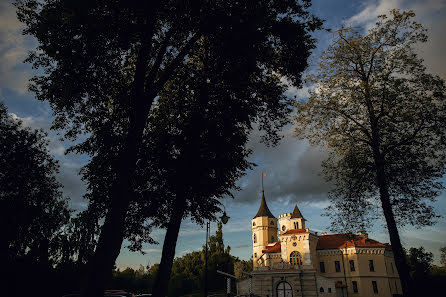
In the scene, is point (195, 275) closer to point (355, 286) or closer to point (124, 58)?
point (355, 286)

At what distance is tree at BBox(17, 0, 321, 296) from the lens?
32.1 feet

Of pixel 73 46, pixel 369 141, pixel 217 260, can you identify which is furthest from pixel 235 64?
pixel 217 260

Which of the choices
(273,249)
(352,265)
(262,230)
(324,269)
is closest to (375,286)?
(352,265)

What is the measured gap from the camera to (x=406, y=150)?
15273 millimetres

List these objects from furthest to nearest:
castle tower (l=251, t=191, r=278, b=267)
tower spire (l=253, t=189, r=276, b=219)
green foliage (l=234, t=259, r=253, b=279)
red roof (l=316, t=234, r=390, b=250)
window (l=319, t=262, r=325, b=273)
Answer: green foliage (l=234, t=259, r=253, b=279) → tower spire (l=253, t=189, r=276, b=219) → castle tower (l=251, t=191, r=278, b=267) → window (l=319, t=262, r=325, b=273) → red roof (l=316, t=234, r=390, b=250)

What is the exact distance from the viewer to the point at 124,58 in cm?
1399

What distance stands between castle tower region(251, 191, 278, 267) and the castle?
590 cm

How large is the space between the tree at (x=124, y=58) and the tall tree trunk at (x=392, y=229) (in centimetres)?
666

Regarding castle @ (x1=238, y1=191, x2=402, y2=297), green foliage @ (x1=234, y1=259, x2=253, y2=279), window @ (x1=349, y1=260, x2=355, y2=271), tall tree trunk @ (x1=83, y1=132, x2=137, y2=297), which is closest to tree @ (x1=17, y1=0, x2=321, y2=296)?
tall tree trunk @ (x1=83, y1=132, x2=137, y2=297)

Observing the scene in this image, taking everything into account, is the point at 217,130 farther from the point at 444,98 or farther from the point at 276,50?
the point at 444,98

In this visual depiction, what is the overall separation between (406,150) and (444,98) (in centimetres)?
335

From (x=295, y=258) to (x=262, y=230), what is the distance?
1632cm

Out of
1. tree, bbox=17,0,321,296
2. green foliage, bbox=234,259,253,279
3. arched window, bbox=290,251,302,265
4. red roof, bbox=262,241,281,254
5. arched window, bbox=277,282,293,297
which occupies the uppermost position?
tree, bbox=17,0,321,296

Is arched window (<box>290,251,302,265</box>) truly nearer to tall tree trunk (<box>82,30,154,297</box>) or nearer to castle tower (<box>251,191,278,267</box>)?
castle tower (<box>251,191,278,267</box>)
